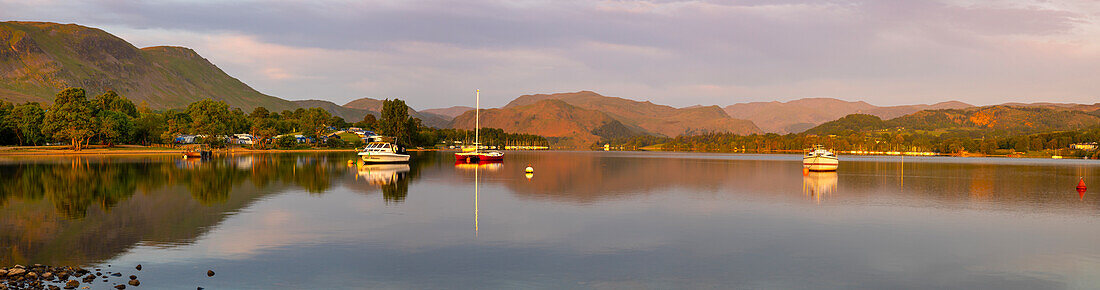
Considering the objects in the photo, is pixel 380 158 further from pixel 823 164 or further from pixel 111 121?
pixel 111 121

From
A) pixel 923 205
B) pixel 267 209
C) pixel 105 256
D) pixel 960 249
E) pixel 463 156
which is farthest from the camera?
pixel 463 156

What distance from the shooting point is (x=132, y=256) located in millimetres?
15914

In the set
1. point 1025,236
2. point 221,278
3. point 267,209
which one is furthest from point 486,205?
point 1025,236

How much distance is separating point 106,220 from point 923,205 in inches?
1497

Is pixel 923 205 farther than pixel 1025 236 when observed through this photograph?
Yes

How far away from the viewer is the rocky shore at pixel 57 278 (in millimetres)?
12555

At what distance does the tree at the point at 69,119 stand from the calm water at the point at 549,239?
308 feet

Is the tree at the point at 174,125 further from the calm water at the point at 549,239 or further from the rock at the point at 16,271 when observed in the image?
the rock at the point at 16,271

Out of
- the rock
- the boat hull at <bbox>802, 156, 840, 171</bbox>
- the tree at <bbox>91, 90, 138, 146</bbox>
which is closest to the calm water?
the rock

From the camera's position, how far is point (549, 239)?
1966 cm

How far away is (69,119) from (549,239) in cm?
12754

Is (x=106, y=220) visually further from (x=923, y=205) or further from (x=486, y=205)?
(x=923, y=205)

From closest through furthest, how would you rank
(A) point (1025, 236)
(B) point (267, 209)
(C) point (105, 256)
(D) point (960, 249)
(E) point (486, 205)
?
(C) point (105, 256) < (D) point (960, 249) < (A) point (1025, 236) < (B) point (267, 209) < (E) point (486, 205)

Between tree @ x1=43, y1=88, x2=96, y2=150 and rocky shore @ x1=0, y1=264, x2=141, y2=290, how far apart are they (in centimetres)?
12260
